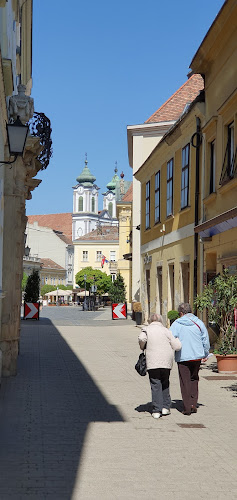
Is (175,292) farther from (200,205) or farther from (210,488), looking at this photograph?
(210,488)

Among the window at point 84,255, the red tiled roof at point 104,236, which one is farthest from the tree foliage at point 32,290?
the window at point 84,255

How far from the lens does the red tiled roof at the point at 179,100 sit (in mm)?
31234

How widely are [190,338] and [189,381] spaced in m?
0.56

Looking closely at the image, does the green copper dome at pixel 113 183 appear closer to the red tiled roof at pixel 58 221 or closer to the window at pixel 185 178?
the red tiled roof at pixel 58 221

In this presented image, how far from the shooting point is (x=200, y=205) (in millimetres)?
19391

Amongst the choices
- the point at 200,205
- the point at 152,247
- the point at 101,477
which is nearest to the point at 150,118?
the point at 152,247

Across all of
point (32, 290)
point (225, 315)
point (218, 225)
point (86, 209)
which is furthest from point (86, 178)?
point (225, 315)

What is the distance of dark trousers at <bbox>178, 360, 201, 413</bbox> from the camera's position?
377 inches

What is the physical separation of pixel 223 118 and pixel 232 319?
512 cm

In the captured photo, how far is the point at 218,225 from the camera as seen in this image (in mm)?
15992

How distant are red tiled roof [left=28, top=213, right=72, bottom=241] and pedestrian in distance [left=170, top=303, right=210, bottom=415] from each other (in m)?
155

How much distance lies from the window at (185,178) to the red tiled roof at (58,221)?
143 metres

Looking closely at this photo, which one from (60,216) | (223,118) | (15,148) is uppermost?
(60,216)

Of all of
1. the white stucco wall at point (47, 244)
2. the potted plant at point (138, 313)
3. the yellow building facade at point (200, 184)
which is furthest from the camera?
the white stucco wall at point (47, 244)
